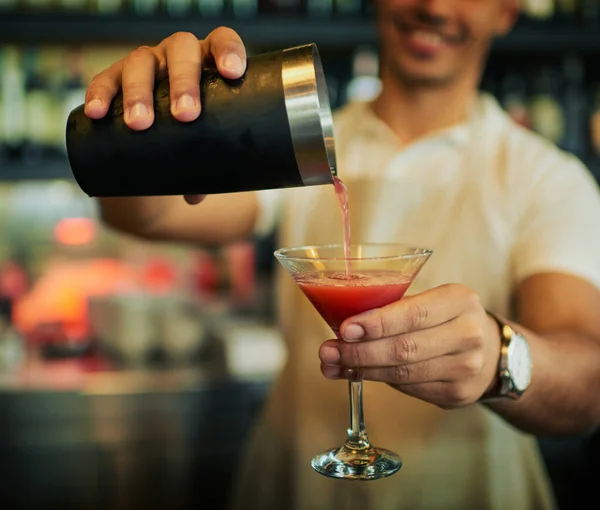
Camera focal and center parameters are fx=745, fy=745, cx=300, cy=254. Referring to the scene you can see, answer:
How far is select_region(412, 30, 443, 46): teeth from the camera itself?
69.7 inches

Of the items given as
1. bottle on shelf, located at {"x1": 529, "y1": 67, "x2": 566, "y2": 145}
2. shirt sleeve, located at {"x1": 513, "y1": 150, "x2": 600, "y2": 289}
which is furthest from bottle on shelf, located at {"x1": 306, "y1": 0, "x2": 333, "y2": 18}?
shirt sleeve, located at {"x1": 513, "y1": 150, "x2": 600, "y2": 289}

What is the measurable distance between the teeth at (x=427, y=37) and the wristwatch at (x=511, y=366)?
884mm

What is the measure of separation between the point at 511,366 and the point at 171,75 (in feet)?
2.10

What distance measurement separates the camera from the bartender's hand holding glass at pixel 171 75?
94cm

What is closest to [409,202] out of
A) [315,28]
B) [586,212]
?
[586,212]

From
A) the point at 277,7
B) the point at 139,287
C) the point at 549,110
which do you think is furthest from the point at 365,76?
the point at 139,287

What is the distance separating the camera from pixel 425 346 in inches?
39.4

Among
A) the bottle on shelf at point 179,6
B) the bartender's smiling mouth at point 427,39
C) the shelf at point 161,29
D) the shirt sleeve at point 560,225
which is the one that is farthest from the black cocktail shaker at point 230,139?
the bottle on shelf at point 179,6

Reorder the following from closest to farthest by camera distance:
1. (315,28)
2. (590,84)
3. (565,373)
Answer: (565,373) < (315,28) < (590,84)

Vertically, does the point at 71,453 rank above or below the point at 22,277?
below

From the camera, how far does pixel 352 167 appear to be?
1.93 metres

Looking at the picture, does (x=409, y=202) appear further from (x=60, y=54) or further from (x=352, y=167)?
(x=60, y=54)

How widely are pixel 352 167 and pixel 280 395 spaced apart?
0.62m

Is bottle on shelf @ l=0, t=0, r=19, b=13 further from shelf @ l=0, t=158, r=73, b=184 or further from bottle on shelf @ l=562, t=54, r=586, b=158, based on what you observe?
bottle on shelf @ l=562, t=54, r=586, b=158
